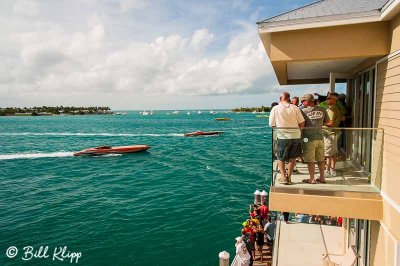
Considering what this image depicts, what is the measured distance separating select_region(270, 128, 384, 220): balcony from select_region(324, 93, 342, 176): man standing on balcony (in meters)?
0.05

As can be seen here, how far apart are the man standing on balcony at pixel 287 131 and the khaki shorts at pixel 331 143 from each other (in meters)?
0.66

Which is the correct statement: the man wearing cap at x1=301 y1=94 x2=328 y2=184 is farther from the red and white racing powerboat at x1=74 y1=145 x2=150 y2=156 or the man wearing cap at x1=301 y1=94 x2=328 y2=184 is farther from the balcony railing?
the red and white racing powerboat at x1=74 y1=145 x2=150 y2=156

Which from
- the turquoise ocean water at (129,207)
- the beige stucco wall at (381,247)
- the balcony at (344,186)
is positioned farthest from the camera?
the turquoise ocean water at (129,207)

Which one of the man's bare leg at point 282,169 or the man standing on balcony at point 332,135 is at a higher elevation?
the man standing on balcony at point 332,135

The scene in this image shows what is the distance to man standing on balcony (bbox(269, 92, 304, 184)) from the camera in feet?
23.4

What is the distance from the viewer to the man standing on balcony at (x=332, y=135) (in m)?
7.10

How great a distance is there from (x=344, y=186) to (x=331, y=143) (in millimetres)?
1054

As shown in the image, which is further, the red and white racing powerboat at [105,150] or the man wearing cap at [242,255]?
the red and white racing powerboat at [105,150]

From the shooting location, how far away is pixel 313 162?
7203mm

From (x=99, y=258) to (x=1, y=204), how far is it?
1397 centimetres

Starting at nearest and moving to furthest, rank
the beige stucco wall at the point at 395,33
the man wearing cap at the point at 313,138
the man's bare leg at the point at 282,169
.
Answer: the beige stucco wall at the point at 395,33
the man wearing cap at the point at 313,138
the man's bare leg at the point at 282,169

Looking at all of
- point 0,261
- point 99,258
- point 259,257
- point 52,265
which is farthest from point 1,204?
point 259,257

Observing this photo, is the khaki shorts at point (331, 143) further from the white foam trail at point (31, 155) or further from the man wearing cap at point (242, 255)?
the white foam trail at point (31, 155)

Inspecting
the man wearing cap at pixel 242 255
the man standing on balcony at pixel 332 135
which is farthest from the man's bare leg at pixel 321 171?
the man wearing cap at pixel 242 255
